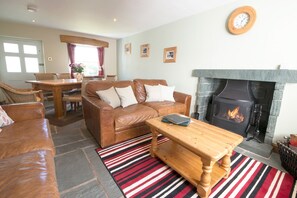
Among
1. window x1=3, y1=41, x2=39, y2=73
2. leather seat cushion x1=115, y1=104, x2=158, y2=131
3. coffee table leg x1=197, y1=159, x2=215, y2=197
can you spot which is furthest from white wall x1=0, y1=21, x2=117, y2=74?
coffee table leg x1=197, y1=159, x2=215, y2=197

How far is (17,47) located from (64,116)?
10.1ft

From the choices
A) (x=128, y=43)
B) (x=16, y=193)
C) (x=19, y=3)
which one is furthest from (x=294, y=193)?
(x=128, y=43)

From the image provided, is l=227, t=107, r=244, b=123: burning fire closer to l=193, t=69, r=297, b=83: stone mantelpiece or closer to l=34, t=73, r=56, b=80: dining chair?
l=193, t=69, r=297, b=83: stone mantelpiece

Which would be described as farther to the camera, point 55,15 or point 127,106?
point 55,15

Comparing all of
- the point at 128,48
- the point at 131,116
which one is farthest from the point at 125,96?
the point at 128,48

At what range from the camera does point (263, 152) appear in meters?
2.00

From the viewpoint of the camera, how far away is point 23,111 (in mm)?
1732

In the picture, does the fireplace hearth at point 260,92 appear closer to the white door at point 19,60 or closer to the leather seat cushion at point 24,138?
the leather seat cushion at point 24,138

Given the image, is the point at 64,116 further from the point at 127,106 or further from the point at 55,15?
the point at 55,15

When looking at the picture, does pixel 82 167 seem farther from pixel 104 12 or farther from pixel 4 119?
pixel 104 12

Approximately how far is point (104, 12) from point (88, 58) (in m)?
2.81

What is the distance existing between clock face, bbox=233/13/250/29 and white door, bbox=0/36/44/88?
5.41 meters

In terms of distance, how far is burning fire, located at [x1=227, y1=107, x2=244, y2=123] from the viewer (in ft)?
7.91

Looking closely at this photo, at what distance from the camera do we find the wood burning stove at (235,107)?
7.69ft
